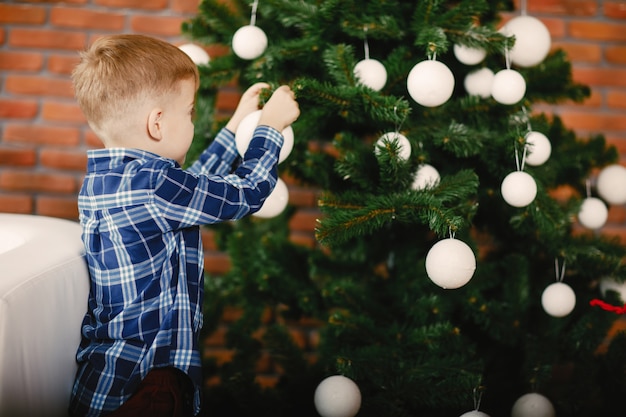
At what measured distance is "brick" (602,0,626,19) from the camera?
1.97m

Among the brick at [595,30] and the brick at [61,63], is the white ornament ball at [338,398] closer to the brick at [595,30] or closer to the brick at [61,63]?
the brick at [61,63]

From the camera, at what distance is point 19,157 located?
74.7 inches

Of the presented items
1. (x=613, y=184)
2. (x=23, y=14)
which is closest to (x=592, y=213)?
(x=613, y=184)

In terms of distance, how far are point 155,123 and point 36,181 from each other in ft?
3.45

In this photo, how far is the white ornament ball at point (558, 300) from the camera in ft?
4.24

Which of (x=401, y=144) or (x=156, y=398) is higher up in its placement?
(x=401, y=144)

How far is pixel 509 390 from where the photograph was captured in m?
1.42

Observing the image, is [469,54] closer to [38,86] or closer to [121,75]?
[121,75]

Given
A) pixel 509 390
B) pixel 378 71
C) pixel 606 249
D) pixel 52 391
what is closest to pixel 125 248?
pixel 52 391

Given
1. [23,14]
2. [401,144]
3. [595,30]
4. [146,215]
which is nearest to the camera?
[146,215]

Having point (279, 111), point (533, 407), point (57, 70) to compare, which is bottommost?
point (533, 407)

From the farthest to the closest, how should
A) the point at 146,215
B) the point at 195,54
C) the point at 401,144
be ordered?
the point at 195,54 < the point at 401,144 < the point at 146,215

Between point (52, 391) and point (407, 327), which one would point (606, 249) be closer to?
point (407, 327)

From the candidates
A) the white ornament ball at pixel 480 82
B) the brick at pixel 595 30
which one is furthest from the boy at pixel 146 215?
the brick at pixel 595 30
